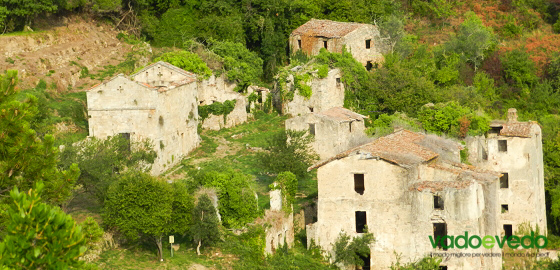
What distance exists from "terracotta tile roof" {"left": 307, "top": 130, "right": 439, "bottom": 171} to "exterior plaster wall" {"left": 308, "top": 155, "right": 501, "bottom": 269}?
27 centimetres

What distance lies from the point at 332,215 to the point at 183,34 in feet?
85.4

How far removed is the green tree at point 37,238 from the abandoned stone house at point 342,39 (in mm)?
39010

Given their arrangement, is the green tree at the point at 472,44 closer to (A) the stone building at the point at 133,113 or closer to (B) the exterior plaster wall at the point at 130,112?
(A) the stone building at the point at 133,113

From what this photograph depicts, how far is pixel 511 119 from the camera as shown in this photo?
48.1m

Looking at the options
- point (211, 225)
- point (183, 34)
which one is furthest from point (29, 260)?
point (183, 34)

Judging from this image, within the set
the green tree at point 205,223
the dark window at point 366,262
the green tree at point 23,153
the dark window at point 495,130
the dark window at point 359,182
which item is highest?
the green tree at point 23,153

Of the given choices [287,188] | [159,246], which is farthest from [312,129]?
[159,246]


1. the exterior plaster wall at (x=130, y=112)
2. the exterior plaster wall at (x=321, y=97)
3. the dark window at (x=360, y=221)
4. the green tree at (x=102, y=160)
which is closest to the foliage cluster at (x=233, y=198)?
the green tree at (x=102, y=160)

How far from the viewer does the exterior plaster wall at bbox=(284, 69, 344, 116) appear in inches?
2149

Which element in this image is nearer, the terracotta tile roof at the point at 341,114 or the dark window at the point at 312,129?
the dark window at the point at 312,129

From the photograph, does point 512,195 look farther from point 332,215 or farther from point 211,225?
point 211,225

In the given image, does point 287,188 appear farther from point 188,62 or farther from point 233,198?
point 188,62

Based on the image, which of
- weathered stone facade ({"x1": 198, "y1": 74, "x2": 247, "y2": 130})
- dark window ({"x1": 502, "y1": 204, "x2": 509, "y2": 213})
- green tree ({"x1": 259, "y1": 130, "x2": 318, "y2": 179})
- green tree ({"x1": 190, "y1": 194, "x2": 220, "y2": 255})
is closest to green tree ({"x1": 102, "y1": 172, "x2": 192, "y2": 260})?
green tree ({"x1": 190, "y1": 194, "x2": 220, "y2": 255})

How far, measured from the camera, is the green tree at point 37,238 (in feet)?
63.6
